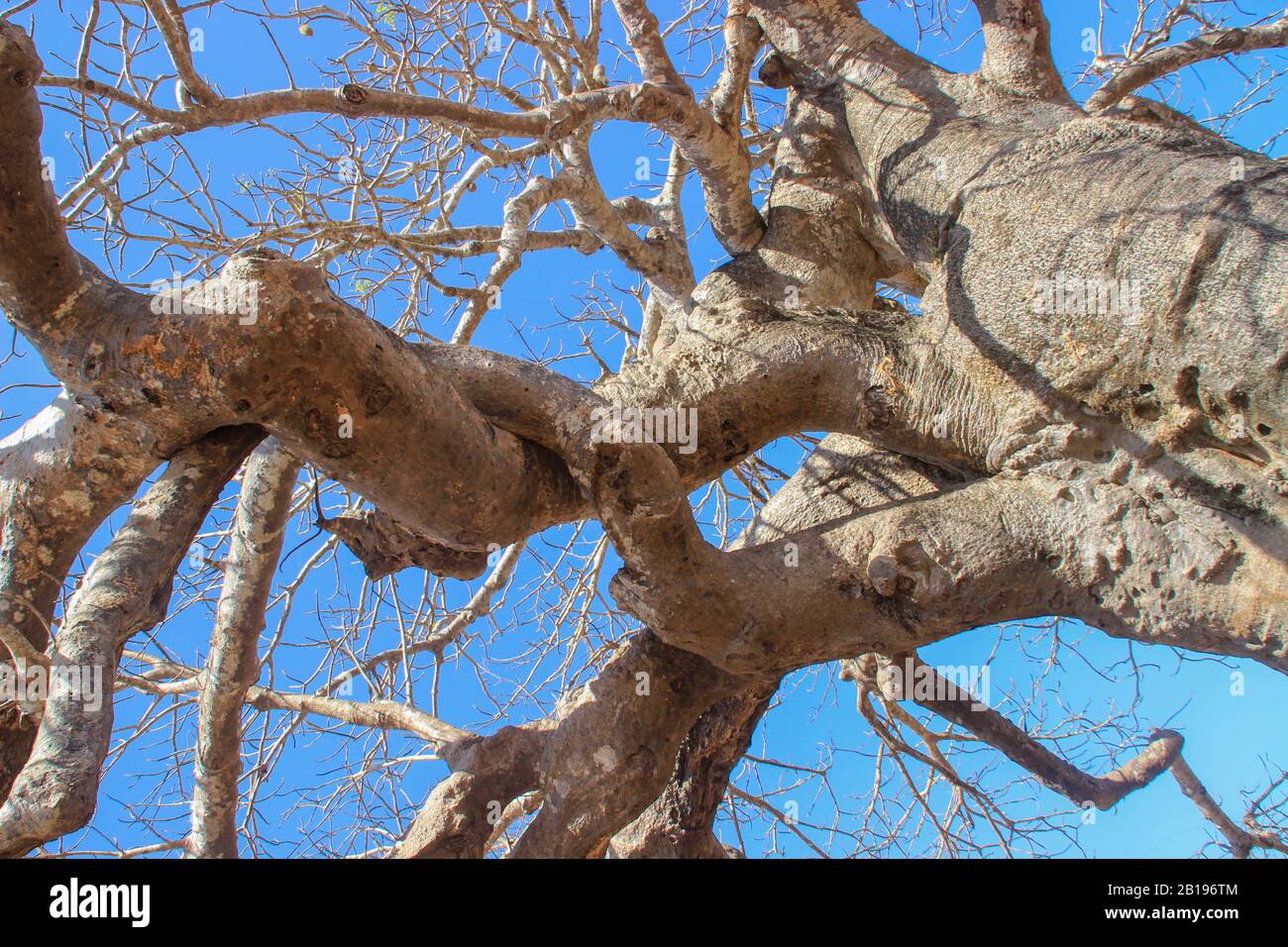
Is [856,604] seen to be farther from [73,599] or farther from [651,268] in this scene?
[651,268]

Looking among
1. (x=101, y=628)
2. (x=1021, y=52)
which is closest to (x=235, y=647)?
(x=101, y=628)

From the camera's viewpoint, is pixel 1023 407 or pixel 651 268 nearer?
pixel 1023 407

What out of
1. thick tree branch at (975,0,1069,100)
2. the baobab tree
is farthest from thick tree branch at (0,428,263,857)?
thick tree branch at (975,0,1069,100)

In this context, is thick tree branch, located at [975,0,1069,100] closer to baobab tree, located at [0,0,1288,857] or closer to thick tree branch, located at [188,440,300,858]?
baobab tree, located at [0,0,1288,857]

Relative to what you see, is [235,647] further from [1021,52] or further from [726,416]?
[1021,52]

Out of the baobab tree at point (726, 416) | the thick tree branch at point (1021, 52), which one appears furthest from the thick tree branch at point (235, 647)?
the thick tree branch at point (1021, 52)

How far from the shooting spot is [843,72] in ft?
10.9

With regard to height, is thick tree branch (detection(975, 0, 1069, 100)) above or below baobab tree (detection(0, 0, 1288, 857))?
above

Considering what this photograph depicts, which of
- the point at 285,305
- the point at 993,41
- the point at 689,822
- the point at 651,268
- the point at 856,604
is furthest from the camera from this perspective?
the point at 651,268

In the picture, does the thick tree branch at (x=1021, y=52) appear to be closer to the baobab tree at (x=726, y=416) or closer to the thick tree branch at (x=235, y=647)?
the baobab tree at (x=726, y=416)

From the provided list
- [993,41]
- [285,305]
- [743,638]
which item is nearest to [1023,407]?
[743,638]

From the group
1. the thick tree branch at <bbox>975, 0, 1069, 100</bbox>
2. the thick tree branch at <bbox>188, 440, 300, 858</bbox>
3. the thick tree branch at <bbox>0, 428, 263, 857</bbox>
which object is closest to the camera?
the thick tree branch at <bbox>0, 428, 263, 857</bbox>

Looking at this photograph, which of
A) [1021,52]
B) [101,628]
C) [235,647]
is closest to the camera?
[101,628]
